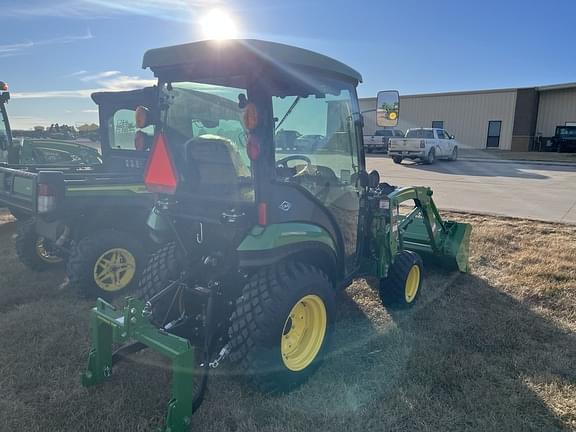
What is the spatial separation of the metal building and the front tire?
84.6ft

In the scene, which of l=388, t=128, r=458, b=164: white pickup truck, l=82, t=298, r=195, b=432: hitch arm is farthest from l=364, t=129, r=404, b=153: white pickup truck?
l=82, t=298, r=195, b=432: hitch arm

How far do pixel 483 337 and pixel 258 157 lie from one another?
2.60 metres

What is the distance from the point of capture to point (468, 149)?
3155 cm

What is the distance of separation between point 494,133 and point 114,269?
31637 mm

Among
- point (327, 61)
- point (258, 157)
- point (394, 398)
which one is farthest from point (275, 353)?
point (327, 61)

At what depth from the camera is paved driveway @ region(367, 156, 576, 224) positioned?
9453 mm

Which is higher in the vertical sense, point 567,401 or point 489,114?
point 489,114

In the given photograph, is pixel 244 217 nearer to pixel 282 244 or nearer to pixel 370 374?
pixel 282 244

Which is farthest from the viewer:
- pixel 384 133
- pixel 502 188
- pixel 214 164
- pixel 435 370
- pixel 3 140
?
pixel 384 133

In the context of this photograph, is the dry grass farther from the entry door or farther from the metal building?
the metal building

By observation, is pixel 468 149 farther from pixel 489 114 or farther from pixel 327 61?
pixel 327 61

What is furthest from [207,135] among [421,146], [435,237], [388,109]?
[421,146]

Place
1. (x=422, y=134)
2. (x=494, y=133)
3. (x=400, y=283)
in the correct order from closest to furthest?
1. (x=400, y=283)
2. (x=422, y=134)
3. (x=494, y=133)

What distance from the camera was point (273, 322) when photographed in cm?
268
